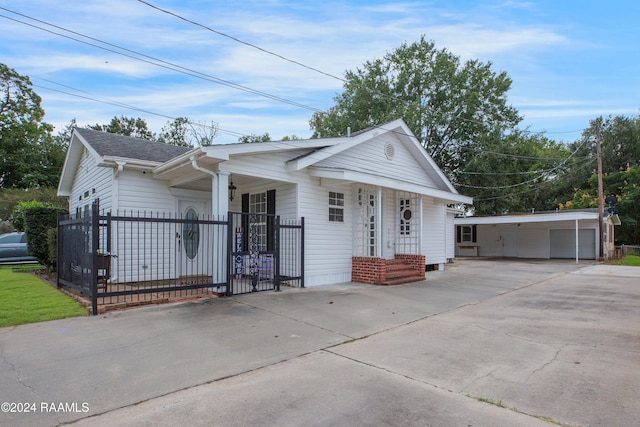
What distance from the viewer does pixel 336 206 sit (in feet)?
36.5

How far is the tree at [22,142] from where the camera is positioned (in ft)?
97.5

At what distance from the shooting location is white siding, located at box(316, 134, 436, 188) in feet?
37.7

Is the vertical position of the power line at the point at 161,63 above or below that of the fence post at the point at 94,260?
above

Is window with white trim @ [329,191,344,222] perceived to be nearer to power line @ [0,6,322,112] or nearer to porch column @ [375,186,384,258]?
porch column @ [375,186,384,258]

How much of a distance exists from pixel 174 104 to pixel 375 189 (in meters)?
8.68

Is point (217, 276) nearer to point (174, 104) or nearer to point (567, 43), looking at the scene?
point (174, 104)

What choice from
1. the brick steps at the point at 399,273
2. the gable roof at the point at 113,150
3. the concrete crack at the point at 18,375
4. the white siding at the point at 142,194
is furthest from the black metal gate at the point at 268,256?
the concrete crack at the point at 18,375

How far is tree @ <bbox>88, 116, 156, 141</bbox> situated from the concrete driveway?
116 feet

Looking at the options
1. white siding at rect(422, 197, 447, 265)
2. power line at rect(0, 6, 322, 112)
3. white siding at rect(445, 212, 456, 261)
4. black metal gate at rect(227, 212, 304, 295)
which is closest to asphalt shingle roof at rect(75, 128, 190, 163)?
power line at rect(0, 6, 322, 112)

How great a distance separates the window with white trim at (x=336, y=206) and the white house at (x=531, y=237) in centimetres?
1434

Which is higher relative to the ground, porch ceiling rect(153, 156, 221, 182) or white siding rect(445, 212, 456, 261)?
porch ceiling rect(153, 156, 221, 182)

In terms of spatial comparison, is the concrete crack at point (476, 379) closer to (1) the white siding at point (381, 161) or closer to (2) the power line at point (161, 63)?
(1) the white siding at point (381, 161)

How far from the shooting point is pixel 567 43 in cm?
1109

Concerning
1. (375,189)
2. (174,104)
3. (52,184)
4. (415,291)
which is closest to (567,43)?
(375,189)
